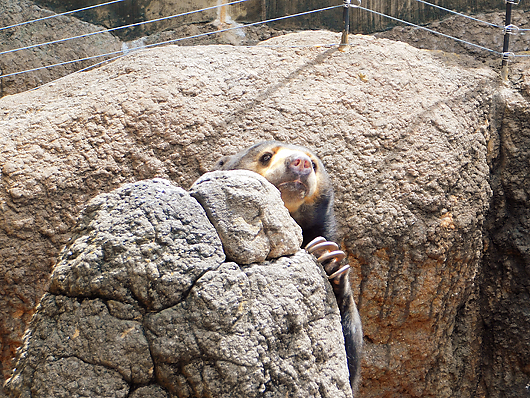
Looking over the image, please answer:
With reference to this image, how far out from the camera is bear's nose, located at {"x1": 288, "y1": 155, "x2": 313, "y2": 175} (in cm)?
314

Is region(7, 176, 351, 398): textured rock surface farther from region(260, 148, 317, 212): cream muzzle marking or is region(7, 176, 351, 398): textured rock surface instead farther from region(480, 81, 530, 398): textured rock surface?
region(480, 81, 530, 398): textured rock surface

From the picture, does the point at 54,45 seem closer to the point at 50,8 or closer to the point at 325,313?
the point at 50,8

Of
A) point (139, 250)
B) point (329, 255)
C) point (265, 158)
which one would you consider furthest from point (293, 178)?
point (139, 250)

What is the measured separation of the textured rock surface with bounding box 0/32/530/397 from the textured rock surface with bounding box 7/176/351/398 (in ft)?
7.31

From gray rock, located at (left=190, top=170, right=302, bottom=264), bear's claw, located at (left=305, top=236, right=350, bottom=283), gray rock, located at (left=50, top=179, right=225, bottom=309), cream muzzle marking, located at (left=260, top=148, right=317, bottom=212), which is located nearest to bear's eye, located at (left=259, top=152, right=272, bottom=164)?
cream muzzle marking, located at (left=260, top=148, right=317, bottom=212)

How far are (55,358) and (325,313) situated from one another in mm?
946

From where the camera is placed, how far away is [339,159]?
4262mm

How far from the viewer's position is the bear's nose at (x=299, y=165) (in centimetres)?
314

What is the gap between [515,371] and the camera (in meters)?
4.71

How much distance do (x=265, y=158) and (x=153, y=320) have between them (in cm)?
189

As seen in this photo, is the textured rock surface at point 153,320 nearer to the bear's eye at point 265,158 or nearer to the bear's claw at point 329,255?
the bear's claw at point 329,255

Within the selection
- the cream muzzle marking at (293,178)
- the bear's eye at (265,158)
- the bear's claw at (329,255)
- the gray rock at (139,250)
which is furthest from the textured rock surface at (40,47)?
the gray rock at (139,250)

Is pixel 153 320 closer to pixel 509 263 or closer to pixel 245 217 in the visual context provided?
pixel 245 217

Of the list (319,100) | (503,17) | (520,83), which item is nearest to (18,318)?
(319,100)
